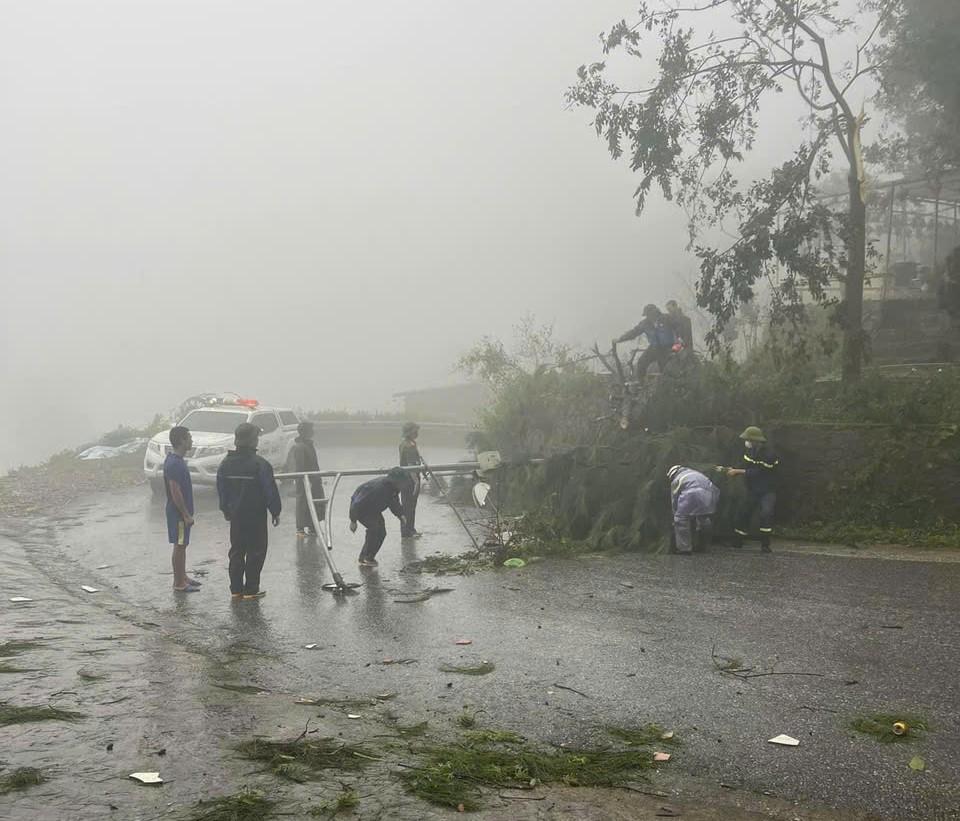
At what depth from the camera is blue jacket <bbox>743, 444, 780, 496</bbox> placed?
495 inches

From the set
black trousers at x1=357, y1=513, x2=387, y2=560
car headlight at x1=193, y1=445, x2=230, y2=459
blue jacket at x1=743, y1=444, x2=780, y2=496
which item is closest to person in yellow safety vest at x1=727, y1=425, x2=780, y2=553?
blue jacket at x1=743, y1=444, x2=780, y2=496

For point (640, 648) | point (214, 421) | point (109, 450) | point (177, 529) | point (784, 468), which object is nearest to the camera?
point (640, 648)

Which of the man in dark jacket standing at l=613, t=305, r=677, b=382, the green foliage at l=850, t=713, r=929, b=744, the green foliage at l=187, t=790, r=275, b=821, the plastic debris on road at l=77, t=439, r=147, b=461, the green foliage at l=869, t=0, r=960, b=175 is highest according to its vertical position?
the green foliage at l=869, t=0, r=960, b=175

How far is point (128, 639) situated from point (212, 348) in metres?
133

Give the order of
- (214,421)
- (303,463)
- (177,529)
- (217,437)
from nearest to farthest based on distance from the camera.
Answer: (177,529), (303,463), (217,437), (214,421)

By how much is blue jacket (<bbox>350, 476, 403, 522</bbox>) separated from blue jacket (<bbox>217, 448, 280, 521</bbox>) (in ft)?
5.64

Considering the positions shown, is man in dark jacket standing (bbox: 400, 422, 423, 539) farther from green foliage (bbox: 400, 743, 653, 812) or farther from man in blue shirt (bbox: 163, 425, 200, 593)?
green foliage (bbox: 400, 743, 653, 812)

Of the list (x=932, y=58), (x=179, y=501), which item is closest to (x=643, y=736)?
(x=179, y=501)

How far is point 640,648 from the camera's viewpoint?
25.5 feet

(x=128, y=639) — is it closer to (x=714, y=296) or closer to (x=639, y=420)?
(x=639, y=420)

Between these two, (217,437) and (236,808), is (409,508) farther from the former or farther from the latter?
(236,808)

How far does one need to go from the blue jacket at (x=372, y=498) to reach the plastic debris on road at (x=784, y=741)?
710 cm

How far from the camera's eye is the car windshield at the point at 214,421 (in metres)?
21.8

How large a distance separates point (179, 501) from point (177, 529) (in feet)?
1.12
